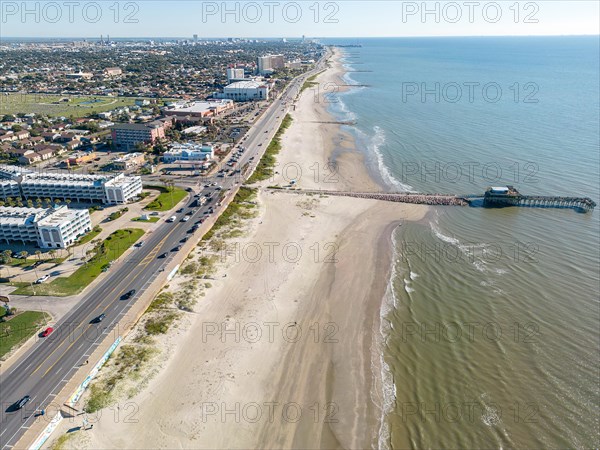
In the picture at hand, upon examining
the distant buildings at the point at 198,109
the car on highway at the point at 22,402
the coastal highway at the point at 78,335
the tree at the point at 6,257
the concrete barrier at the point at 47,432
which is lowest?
the concrete barrier at the point at 47,432

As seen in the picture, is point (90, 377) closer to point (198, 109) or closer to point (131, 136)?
point (131, 136)

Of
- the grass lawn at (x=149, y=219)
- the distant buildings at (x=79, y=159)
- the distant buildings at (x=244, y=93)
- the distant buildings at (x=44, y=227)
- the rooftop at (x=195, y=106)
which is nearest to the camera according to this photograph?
the distant buildings at (x=44, y=227)

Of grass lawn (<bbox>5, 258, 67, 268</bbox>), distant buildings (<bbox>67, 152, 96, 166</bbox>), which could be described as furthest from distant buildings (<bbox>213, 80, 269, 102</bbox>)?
grass lawn (<bbox>5, 258, 67, 268</bbox>)

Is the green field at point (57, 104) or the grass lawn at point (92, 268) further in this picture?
→ the green field at point (57, 104)

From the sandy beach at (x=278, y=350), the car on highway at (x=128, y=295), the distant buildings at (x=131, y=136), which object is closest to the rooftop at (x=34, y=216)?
the car on highway at (x=128, y=295)

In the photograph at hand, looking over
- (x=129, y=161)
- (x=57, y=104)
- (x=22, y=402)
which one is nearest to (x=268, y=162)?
(x=129, y=161)

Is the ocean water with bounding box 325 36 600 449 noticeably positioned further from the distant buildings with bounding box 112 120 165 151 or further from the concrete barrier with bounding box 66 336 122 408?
the distant buildings with bounding box 112 120 165 151

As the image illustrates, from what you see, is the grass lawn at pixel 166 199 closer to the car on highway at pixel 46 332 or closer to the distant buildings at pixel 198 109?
the car on highway at pixel 46 332
